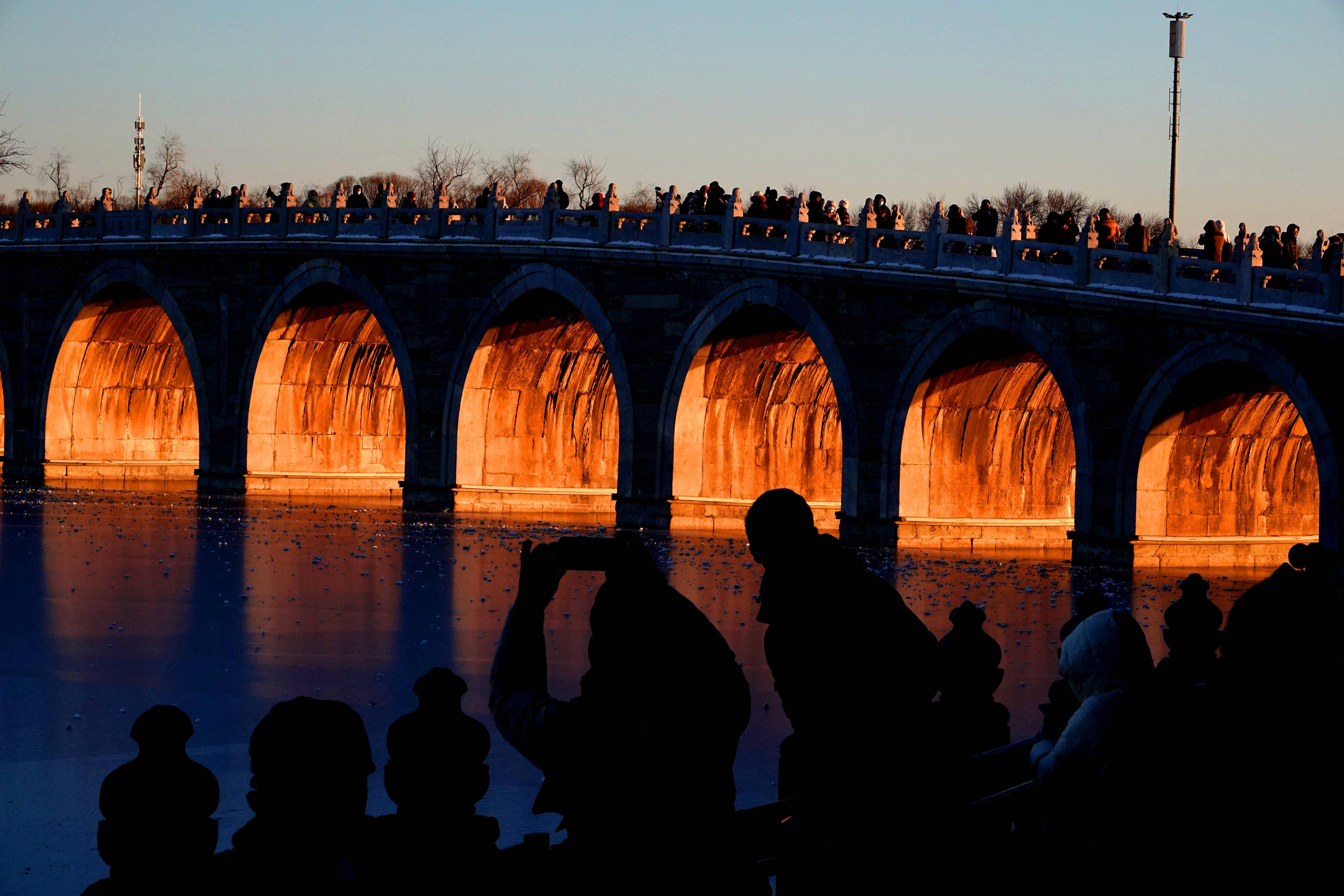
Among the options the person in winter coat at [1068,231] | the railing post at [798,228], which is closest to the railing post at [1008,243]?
the person in winter coat at [1068,231]

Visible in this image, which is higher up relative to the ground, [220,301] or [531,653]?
[220,301]

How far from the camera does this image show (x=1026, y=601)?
55.6 ft

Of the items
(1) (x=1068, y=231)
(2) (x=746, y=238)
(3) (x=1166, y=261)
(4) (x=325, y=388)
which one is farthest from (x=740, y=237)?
(4) (x=325, y=388)

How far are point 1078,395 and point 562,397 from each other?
11.8 metres

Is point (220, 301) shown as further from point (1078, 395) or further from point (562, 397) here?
point (1078, 395)

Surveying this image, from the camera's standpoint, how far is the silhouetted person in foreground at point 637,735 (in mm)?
3227

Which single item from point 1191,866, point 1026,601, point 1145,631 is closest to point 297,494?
point 1026,601

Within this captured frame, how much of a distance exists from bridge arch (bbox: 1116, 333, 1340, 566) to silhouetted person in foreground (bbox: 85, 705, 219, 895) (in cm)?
1884

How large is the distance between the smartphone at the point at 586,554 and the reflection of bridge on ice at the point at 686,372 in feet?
57.7

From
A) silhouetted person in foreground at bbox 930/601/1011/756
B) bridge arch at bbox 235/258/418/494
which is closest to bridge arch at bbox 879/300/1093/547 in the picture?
bridge arch at bbox 235/258/418/494

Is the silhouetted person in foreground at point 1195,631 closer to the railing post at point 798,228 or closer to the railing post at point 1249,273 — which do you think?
the railing post at point 1249,273

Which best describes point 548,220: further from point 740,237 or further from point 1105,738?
point 1105,738

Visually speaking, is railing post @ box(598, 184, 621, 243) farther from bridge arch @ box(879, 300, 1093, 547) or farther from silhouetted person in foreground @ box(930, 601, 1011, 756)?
silhouetted person in foreground @ box(930, 601, 1011, 756)

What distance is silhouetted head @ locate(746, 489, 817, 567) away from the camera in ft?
12.6
